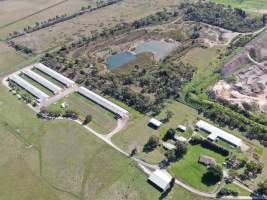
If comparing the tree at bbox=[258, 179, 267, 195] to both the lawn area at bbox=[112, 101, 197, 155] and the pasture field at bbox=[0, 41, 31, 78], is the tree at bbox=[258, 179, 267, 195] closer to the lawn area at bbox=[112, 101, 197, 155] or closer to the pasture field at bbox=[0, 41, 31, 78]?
the lawn area at bbox=[112, 101, 197, 155]

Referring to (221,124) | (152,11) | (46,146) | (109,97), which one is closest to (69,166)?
(46,146)

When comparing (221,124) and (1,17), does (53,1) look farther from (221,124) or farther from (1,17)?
(221,124)

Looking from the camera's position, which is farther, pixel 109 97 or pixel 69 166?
pixel 109 97

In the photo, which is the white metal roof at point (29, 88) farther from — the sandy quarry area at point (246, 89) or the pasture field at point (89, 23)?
the sandy quarry area at point (246, 89)

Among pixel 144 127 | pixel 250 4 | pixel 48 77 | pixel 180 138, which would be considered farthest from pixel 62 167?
pixel 250 4

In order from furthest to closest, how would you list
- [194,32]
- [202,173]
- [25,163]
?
[194,32]
[25,163]
[202,173]

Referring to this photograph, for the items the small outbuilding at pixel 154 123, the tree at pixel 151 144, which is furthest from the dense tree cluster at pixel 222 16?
the tree at pixel 151 144
